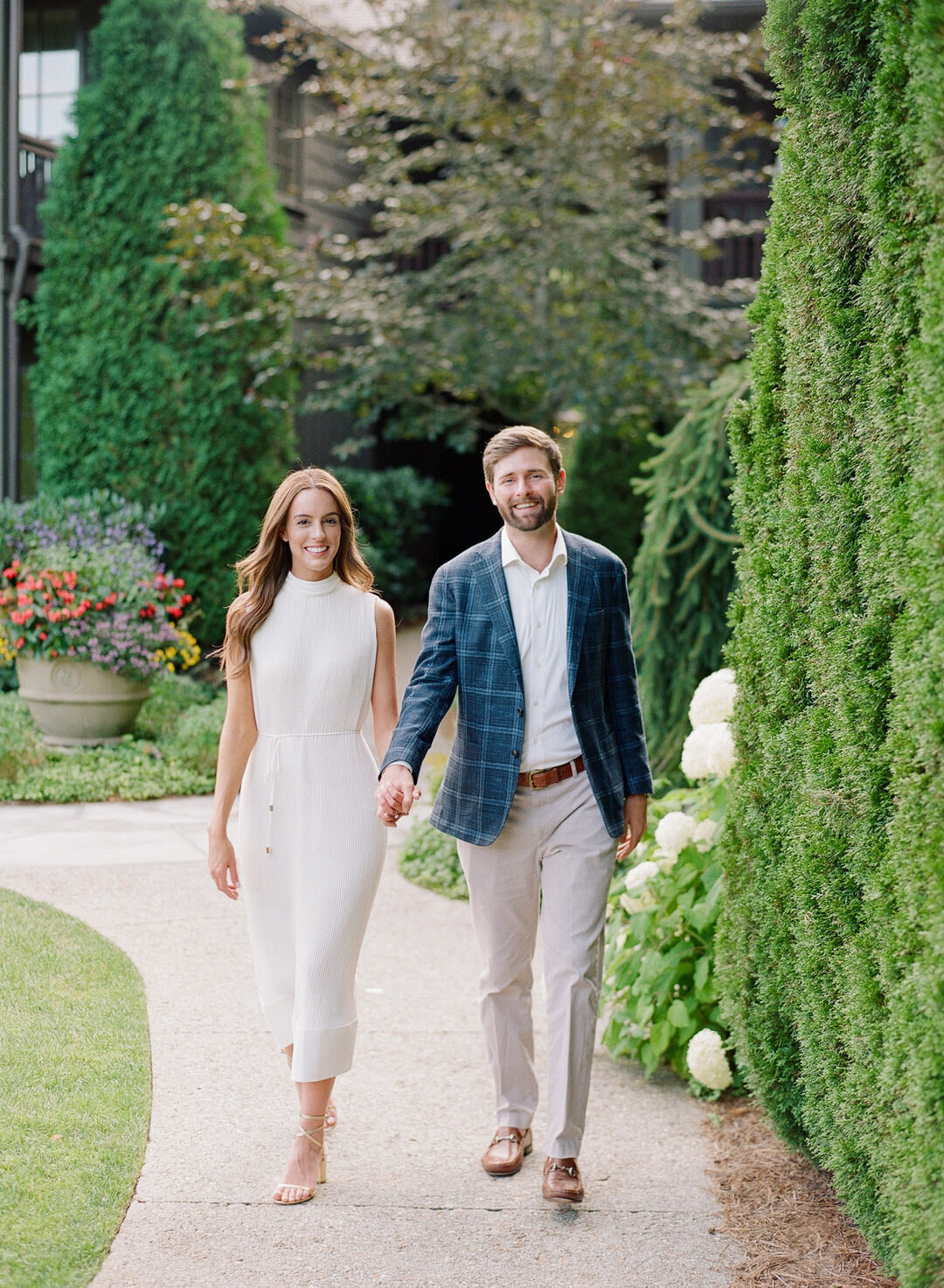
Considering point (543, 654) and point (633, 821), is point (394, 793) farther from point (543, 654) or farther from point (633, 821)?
point (633, 821)

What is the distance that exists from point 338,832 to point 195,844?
12.3ft

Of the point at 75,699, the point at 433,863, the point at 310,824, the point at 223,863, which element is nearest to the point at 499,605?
the point at 310,824

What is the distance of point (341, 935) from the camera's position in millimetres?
3426

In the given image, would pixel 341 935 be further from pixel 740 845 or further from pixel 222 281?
pixel 222 281

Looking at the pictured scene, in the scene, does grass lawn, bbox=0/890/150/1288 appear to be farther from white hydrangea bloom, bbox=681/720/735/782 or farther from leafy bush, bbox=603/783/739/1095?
white hydrangea bloom, bbox=681/720/735/782

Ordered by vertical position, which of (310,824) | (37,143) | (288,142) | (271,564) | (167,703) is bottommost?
(167,703)

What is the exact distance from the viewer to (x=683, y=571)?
19.9 feet

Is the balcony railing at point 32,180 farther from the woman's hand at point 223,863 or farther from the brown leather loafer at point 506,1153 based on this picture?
the brown leather loafer at point 506,1153

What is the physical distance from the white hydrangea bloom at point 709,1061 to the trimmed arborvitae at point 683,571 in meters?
2.31

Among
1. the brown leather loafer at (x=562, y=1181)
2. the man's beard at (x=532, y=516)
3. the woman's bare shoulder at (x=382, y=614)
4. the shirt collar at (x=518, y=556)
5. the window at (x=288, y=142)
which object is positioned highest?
the window at (x=288, y=142)

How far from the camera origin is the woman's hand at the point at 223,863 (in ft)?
11.7

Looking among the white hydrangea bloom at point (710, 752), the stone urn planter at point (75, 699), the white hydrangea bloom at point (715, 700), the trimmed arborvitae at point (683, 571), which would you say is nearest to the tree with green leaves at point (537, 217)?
the stone urn planter at point (75, 699)

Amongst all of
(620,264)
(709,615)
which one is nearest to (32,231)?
(620,264)

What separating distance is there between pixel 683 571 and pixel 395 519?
31.8 ft
